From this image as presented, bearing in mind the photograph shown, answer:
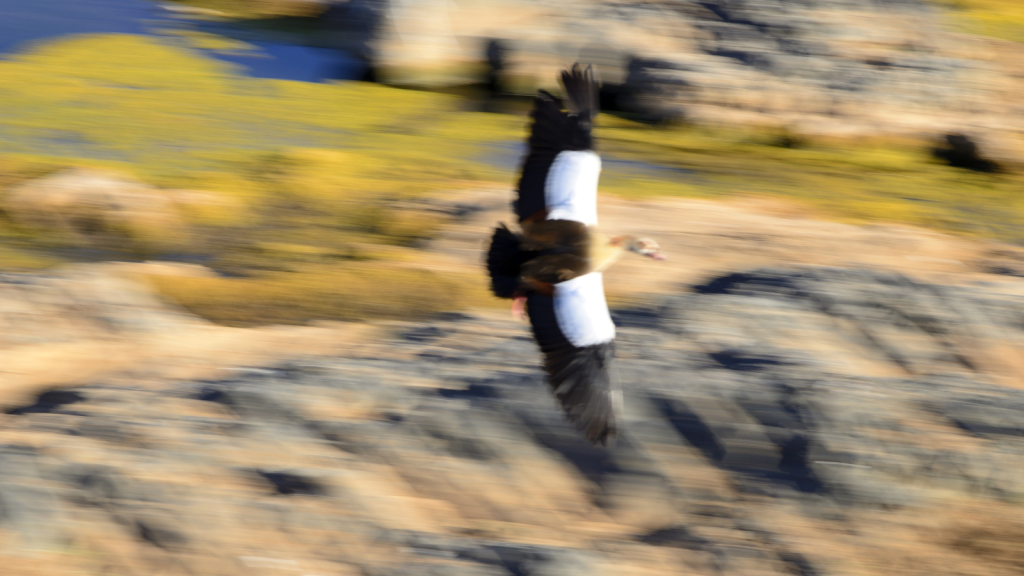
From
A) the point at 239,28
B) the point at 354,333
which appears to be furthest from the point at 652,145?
the point at 239,28

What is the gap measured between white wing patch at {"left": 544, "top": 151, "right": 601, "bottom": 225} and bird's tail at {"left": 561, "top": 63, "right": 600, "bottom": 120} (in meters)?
0.17

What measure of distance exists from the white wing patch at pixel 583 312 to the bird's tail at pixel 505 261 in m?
0.18

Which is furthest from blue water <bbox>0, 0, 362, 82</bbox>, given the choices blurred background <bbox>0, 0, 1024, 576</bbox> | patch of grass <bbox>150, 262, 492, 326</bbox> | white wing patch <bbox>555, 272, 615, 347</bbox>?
white wing patch <bbox>555, 272, 615, 347</bbox>

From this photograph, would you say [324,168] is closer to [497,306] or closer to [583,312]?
[497,306]

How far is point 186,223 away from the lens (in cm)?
682

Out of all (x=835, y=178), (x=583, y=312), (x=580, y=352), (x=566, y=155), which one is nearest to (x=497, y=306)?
(x=566, y=155)

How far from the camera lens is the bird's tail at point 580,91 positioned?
372 cm

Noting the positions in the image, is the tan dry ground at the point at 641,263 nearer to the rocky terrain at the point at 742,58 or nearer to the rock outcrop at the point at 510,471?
the rock outcrop at the point at 510,471

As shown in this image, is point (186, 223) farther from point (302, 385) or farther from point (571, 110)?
point (571, 110)

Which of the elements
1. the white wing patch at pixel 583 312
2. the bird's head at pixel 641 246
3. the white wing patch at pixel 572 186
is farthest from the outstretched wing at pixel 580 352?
the bird's head at pixel 641 246

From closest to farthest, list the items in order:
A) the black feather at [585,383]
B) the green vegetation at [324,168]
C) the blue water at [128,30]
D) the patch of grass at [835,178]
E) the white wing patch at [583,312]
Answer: the black feather at [585,383], the white wing patch at [583,312], the green vegetation at [324,168], the patch of grass at [835,178], the blue water at [128,30]

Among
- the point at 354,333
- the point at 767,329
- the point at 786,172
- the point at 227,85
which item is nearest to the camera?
the point at 767,329

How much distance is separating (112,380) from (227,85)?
6.30 meters

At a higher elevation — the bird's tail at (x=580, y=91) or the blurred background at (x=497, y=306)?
the bird's tail at (x=580, y=91)
